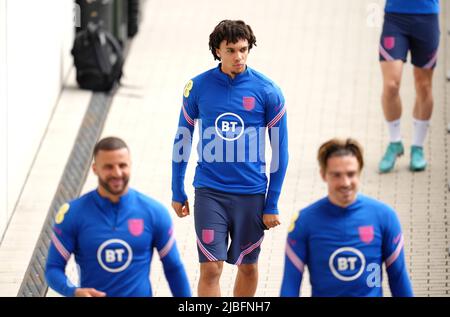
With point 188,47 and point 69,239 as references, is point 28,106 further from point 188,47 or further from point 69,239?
point 69,239

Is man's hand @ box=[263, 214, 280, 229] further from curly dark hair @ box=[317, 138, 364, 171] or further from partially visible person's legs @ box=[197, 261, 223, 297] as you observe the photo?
curly dark hair @ box=[317, 138, 364, 171]

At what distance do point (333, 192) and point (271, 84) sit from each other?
1.74 m

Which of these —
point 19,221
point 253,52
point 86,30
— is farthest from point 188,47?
point 19,221

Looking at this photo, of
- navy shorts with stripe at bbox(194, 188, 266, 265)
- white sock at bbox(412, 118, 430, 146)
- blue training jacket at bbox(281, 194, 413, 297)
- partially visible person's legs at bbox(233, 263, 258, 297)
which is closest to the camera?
blue training jacket at bbox(281, 194, 413, 297)

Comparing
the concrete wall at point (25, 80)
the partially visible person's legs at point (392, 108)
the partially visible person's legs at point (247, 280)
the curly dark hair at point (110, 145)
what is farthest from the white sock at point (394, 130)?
the curly dark hair at point (110, 145)

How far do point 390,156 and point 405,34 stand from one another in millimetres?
1150

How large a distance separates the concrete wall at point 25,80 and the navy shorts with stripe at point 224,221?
2.72 m

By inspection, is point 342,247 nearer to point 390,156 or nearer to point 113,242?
point 113,242

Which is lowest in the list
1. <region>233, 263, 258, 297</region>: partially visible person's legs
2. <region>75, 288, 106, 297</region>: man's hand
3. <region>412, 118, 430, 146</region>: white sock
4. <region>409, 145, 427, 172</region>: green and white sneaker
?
<region>233, 263, 258, 297</region>: partially visible person's legs

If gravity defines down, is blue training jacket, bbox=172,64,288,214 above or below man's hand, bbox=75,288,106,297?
above

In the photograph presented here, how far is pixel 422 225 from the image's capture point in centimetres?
1055

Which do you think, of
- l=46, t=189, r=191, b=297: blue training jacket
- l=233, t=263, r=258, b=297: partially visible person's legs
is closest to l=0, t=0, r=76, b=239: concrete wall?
l=233, t=263, r=258, b=297: partially visible person's legs

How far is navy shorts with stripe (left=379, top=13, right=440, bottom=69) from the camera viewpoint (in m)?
11.0

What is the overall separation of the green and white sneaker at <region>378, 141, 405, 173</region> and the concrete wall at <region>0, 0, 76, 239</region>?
10.4 ft
